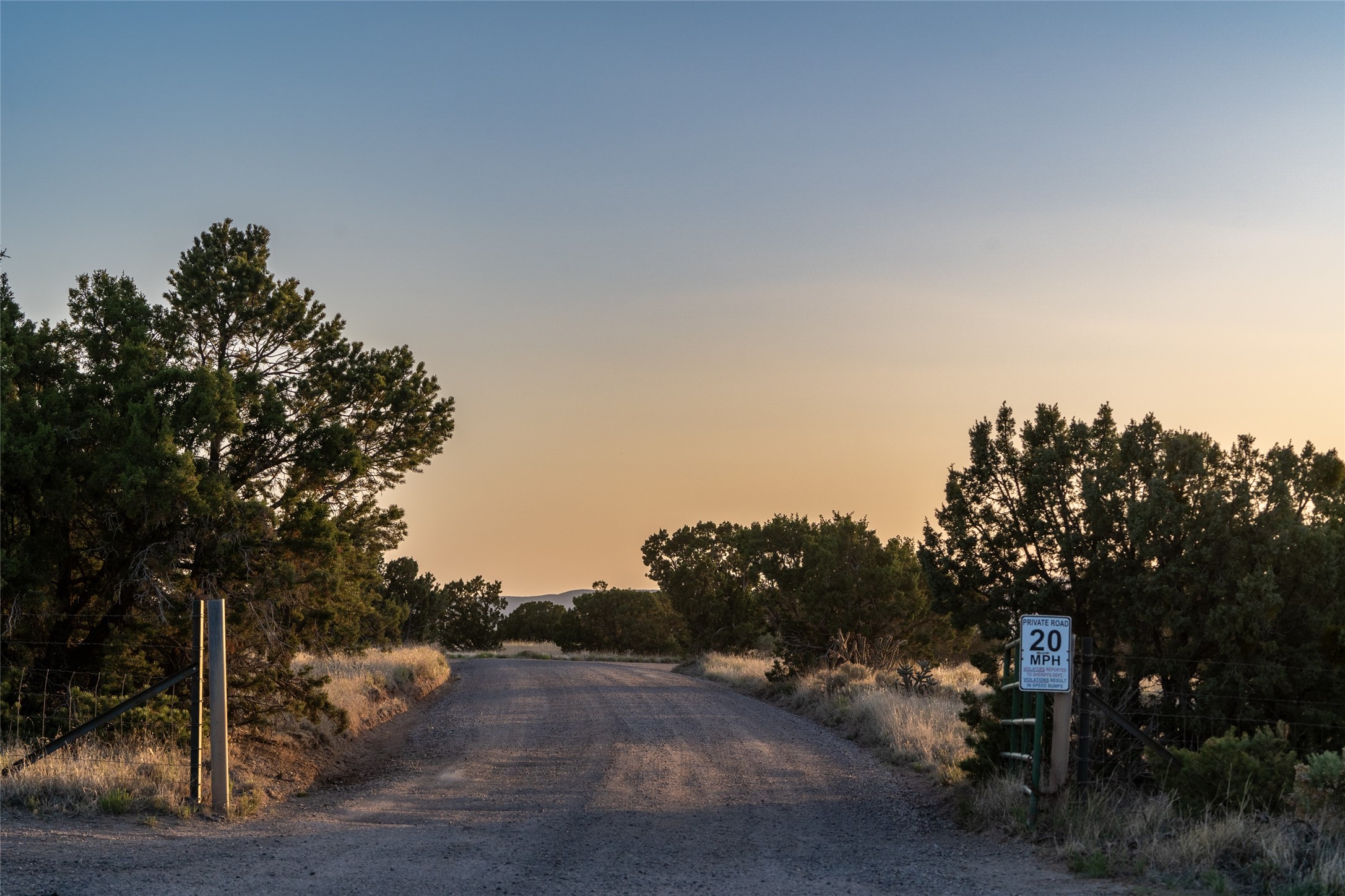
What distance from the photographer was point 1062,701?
9992 mm

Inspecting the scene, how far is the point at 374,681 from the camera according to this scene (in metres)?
24.3

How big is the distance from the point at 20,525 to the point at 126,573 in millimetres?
1326

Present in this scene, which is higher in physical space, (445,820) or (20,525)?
(20,525)

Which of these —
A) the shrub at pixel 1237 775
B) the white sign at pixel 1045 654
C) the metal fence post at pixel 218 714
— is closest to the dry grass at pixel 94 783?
the metal fence post at pixel 218 714

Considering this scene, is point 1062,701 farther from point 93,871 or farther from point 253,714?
point 253,714

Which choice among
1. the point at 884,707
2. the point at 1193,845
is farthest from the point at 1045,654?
the point at 884,707

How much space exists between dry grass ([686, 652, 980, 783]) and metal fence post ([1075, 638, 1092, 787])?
2.55 metres

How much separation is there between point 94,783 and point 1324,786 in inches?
455

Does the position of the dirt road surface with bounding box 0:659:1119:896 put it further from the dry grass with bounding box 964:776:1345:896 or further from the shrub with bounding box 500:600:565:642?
the shrub with bounding box 500:600:565:642

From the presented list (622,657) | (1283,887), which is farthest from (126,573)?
(622,657)

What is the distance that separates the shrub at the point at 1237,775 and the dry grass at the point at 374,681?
11017 mm

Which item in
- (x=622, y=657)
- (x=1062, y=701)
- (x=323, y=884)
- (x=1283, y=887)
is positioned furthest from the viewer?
(x=622, y=657)

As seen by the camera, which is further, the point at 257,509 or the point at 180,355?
the point at 180,355

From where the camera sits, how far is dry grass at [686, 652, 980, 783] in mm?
15008
